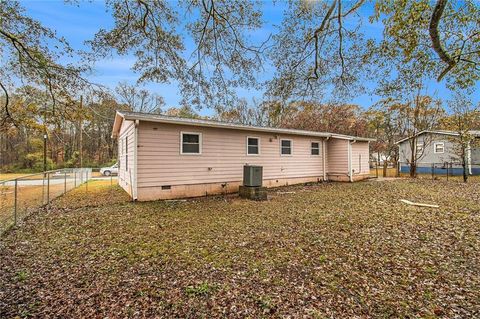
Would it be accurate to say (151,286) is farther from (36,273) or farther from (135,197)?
(135,197)

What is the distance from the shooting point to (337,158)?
1377cm

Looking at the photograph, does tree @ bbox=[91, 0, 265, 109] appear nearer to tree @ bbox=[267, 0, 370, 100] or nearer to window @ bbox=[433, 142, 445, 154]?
tree @ bbox=[267, 0, 370, 100]

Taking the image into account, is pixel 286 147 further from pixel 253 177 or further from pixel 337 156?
pixel 253 177

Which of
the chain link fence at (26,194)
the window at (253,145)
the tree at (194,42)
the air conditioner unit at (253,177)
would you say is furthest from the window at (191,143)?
the chain link fence at (26,194)

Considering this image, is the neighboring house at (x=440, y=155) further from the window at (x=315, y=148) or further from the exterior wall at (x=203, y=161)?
the exterior wall at (x=203, y=161)

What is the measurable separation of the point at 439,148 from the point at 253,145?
16531mm

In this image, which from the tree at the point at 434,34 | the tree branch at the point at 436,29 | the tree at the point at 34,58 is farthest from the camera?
the tree at the point at 34,58

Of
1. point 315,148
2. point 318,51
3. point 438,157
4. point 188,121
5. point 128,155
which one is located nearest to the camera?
point 318,51

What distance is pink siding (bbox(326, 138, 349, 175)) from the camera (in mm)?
A: 13424

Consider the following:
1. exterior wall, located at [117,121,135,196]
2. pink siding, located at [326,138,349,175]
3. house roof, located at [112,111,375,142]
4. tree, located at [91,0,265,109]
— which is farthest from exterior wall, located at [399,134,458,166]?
exterior wall, located at [117,121,135,196]

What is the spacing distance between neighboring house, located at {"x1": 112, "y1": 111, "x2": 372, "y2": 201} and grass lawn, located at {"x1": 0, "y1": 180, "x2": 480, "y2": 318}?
2.23 metres

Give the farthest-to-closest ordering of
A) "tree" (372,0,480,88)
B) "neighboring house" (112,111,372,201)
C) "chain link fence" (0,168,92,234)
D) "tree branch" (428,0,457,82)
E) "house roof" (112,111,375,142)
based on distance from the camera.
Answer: "neighboring house" (112,111,372,201), "house roof" (112,111,375,142), "chain link fence" (0,168,92,234), "tree" (372,0,480,88), "tree branch" (428,0,457,82)

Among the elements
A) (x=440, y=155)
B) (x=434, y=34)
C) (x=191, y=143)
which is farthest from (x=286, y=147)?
(x=440, y=155)

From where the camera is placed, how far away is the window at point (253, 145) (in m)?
10.7
